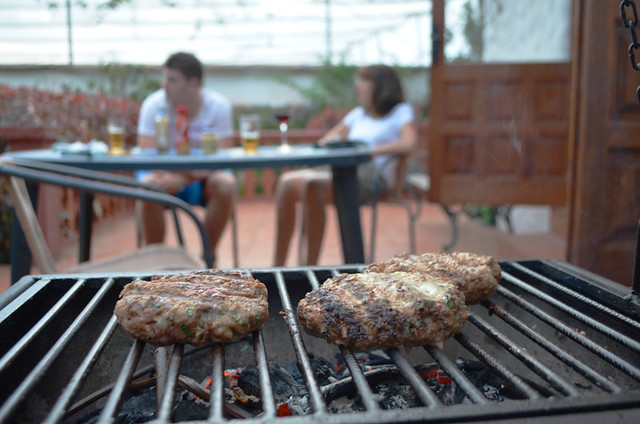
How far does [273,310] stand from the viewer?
1566 millimetres

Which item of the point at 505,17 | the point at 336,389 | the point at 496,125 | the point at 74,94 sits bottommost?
the point at 336,389

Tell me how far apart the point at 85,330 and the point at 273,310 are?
50 centimetres

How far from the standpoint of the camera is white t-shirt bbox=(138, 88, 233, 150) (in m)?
3.78

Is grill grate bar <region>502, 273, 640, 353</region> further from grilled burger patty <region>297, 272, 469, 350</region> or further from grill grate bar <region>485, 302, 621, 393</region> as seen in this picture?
grilled burger patty <region>297, 272, 469, 350</region>

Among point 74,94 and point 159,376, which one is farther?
point 74,94

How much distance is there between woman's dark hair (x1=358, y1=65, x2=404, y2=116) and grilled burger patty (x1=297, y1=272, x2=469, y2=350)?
320 cm

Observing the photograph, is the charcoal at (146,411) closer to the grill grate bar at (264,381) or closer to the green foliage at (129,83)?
the grill grate bar at (264,381)

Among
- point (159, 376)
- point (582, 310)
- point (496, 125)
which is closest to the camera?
point (159, 376)

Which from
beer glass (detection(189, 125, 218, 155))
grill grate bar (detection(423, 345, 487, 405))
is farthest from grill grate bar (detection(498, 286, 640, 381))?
beer glass (detection(189, 125, 218, 155))

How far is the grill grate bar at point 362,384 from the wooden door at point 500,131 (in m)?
3.45

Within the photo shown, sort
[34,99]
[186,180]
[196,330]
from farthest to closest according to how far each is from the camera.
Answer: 1. [34,99]
2. [186,180]
3. [196,330]

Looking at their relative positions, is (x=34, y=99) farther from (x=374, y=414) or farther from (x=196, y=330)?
(x=374, y=414)

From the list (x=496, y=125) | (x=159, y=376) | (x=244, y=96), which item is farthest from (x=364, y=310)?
(x=244, y=96)

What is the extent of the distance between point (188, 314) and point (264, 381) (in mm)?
243
